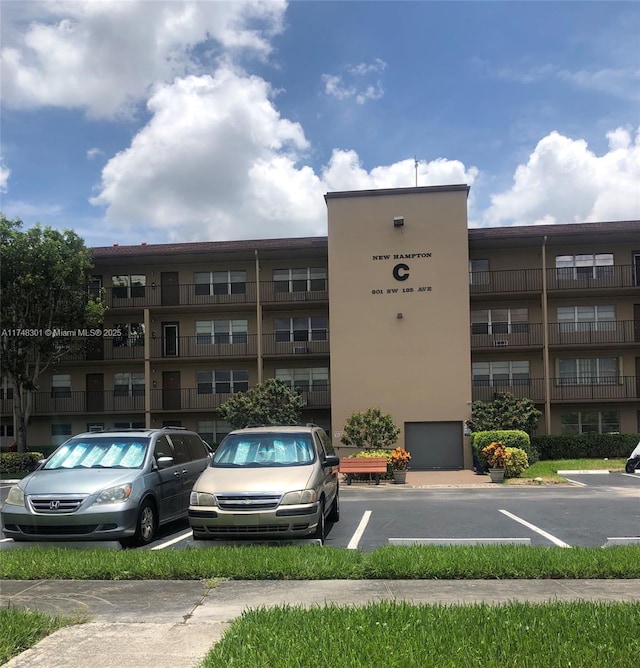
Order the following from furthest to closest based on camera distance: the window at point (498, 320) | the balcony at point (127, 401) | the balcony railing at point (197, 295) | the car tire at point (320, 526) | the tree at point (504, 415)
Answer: the balcony railing at point (197, 295) → the balcony at point (127, 401) → the window at point (498, 320) → the tree at point (504, 415) → the car tire at point (320, 526)

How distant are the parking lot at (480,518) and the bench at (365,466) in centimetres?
259

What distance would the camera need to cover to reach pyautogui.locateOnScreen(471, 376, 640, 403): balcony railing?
100ft

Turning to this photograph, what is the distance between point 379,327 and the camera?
29016mm

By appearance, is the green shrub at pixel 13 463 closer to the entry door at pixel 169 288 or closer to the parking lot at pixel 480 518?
the parking lot at pixel 480 518

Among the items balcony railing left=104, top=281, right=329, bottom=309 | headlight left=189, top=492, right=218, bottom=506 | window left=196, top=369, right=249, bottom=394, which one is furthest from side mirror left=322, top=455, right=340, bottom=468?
window left=196, top=369, right=249, bottom=394

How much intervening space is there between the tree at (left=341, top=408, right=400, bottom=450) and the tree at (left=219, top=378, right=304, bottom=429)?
2.26 metres

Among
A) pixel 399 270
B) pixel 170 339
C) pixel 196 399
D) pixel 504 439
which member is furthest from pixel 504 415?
pixel 170 339

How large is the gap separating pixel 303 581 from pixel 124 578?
1.95 m

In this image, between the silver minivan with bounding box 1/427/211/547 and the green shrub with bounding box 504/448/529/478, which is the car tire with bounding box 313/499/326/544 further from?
the green shrub with bounding box 504/448/529/478

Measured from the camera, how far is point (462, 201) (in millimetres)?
29031

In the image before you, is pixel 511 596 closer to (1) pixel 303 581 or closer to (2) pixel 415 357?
(1) pixel 303 581

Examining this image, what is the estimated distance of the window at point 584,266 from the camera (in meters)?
Answer: 31.3

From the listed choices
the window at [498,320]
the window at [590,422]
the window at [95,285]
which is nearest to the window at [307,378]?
the window at [498,320]

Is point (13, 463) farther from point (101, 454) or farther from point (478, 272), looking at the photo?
point (478, 272)
